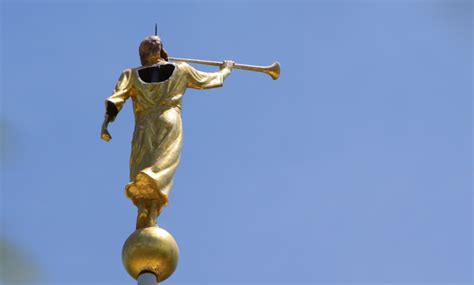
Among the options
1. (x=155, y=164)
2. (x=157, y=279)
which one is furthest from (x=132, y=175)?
(x=157, y=279)

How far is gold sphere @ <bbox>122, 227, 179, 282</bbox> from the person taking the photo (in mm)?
17078

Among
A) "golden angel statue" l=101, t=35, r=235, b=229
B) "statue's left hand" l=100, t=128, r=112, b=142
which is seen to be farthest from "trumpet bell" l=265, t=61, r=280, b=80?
"statue's left hand" l=100, t=128, r=112, b=142

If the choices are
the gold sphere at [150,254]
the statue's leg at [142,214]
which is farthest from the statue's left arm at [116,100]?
the gold sphere at [150,254]

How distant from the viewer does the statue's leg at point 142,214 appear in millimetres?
17562

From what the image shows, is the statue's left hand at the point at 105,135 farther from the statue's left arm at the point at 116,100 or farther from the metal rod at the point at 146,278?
the metal rod at the point at 146,278

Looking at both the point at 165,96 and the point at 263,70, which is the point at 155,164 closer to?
the point at 165,96

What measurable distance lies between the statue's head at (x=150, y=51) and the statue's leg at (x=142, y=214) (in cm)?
249

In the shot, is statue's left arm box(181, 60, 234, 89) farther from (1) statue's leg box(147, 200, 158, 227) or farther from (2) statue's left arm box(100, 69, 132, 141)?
(1) statue's leg box(147, 200, 158, 227)

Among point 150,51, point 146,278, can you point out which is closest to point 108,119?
point 150,51

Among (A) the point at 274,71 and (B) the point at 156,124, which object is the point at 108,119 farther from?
(A) the point at 274,71

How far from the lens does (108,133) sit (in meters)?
18.3

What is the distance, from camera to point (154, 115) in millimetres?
18547

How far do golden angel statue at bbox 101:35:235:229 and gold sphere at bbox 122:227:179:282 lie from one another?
362 mm

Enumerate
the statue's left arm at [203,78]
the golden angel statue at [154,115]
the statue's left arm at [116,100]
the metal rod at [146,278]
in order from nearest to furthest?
the metal rod at [146,278] < the golden angel statue at [154,115] < the statue's left arm at [116,100] < the statue's left arm at [203,78]
